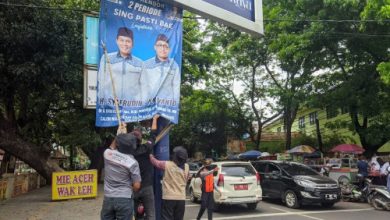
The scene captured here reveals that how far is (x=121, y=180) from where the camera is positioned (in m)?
5.72

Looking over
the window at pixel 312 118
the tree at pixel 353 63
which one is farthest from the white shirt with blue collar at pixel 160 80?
the window at pixel 312 118

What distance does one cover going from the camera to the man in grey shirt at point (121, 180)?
5.70 m

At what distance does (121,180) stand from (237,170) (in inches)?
350

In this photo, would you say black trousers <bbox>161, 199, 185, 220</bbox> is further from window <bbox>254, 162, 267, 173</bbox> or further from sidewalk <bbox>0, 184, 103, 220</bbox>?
window <bbox>254, 162, 267, 173</bbox>

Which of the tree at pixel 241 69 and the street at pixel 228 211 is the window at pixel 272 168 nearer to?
the street at pixel 228 211

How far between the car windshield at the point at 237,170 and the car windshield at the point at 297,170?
1925 mm

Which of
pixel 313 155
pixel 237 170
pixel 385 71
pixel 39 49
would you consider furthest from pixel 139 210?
pixel 313 155

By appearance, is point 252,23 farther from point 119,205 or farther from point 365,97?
point 365,97

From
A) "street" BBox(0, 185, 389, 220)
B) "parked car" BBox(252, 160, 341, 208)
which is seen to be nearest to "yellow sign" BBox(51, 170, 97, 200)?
"street" BBox(0, 185, 389, 220)

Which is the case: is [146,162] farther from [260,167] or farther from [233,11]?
[260,167]

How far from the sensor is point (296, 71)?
1037 inches

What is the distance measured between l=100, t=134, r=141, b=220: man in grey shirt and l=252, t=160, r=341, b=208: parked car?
9751mm

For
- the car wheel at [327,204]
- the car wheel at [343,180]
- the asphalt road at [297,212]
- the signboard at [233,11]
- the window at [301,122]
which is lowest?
the asphalt road at [297,212]

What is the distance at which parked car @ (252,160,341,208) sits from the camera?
14289 mm
